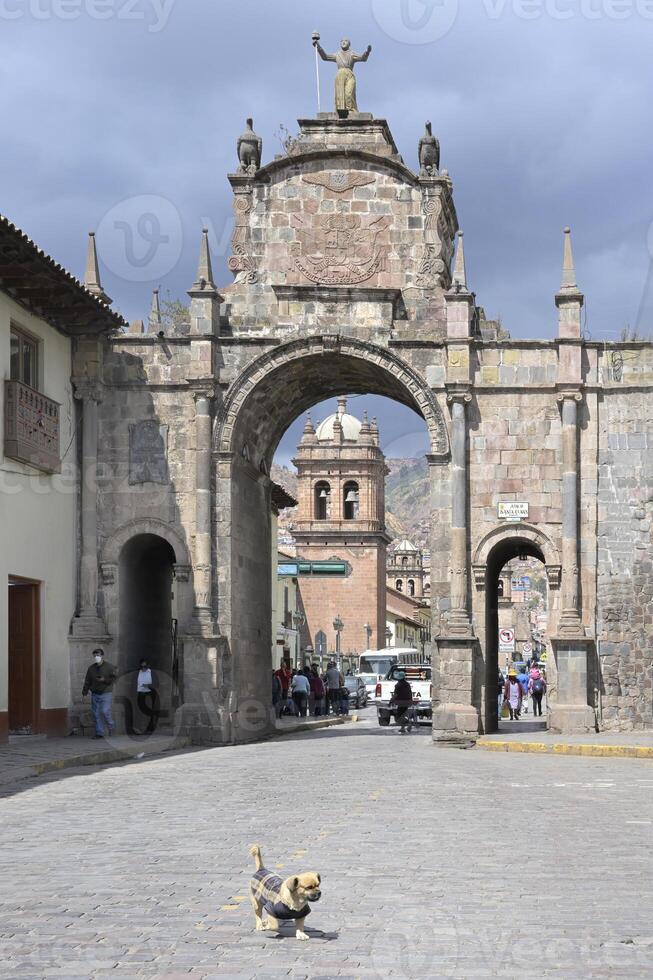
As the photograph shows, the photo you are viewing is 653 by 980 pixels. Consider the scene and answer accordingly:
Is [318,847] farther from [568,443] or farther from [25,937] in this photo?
[568,443]

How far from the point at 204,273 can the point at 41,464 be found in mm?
5432

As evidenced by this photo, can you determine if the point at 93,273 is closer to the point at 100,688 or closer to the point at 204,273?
the point at 204,273

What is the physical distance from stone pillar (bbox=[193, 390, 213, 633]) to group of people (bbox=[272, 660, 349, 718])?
9133mm

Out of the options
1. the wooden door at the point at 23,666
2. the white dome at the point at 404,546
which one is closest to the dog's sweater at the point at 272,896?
the wooden door at the point at 23,666

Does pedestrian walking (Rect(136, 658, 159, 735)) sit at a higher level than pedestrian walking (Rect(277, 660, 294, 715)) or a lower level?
higher

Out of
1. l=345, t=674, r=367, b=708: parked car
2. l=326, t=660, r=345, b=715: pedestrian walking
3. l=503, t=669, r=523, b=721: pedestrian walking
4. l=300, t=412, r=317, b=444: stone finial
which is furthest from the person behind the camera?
l=300, t=412, r=317, b=444: stone finial

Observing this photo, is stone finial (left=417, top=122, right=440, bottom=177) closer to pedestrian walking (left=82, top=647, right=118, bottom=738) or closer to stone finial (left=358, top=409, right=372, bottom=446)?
pedestrian walking (left=82, top=647, right=118, bottom=738)

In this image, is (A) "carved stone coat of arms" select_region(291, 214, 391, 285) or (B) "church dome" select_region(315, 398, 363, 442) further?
(B) "church dome" select_region(315, 398, 363, 442)

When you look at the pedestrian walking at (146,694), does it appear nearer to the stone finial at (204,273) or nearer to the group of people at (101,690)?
the group of people at (101,690)

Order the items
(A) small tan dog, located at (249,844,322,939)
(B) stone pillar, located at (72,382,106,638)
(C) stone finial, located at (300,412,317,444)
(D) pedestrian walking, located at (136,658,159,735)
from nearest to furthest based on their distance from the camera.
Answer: (A) small tan dog, located at (249,844,322,939) → (D) pedestrian walking, located at (136,658,159,735) → (B) stone pillar, located at (72,382,106,638) → (C) stone finial, located at (300,412,317,444)

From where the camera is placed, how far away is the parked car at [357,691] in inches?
2201

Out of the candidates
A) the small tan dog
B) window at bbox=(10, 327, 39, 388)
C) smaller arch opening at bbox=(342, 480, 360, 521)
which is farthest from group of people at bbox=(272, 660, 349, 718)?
smaller arch opening at bbox=(342, 480, 360, 521)

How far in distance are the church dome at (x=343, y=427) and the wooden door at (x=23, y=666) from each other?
245 ft

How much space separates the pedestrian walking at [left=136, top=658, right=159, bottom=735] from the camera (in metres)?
26.6
